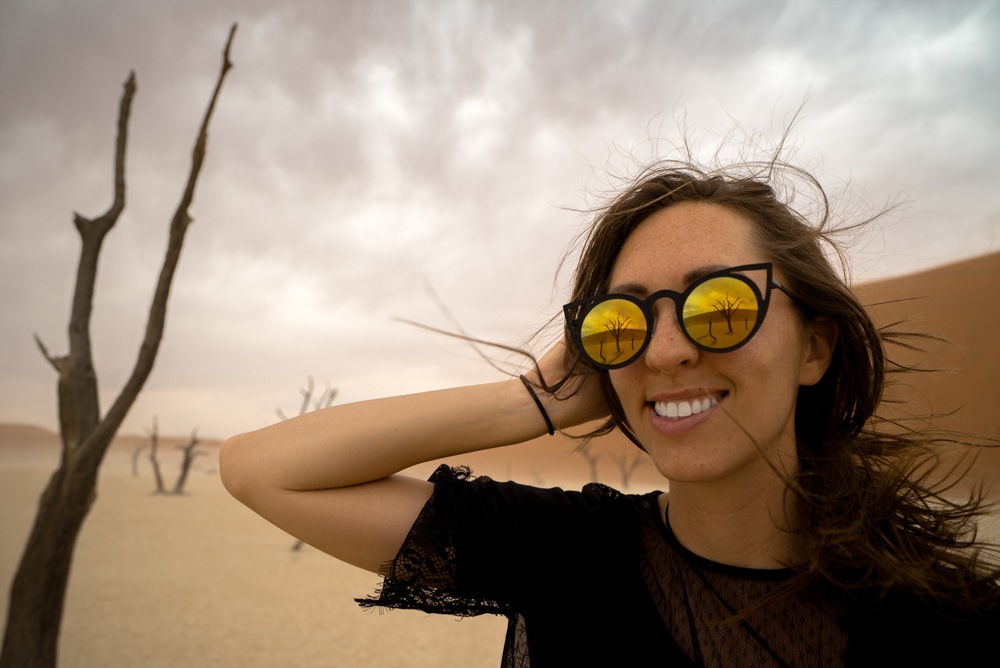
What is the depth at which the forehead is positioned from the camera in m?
1.79

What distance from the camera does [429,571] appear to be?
6.02 feet

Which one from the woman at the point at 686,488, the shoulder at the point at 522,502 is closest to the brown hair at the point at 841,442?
the woman at the point at 686,488

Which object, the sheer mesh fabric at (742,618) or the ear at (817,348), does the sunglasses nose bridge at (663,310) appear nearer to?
the ear at (817,348)

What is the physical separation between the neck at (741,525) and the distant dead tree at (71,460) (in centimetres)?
530

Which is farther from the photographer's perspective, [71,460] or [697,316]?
[71,460]

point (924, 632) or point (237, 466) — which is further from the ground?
point (237, 466)

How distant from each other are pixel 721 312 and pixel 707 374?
176 millimetres

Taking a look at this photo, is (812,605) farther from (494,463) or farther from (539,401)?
(494,463)

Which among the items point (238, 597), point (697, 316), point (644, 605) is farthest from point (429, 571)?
point (238, 597)

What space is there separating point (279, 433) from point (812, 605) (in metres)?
1.65

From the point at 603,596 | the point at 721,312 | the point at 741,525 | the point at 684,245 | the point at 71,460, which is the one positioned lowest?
the point at 603,596

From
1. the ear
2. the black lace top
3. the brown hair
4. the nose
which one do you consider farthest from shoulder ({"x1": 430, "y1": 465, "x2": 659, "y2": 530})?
the ear

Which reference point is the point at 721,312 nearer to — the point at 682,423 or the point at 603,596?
the point at 682,423

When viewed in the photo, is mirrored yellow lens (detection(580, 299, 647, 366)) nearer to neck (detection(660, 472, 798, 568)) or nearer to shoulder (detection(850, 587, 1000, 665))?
neck (detection(660, 472, 798, 568))
